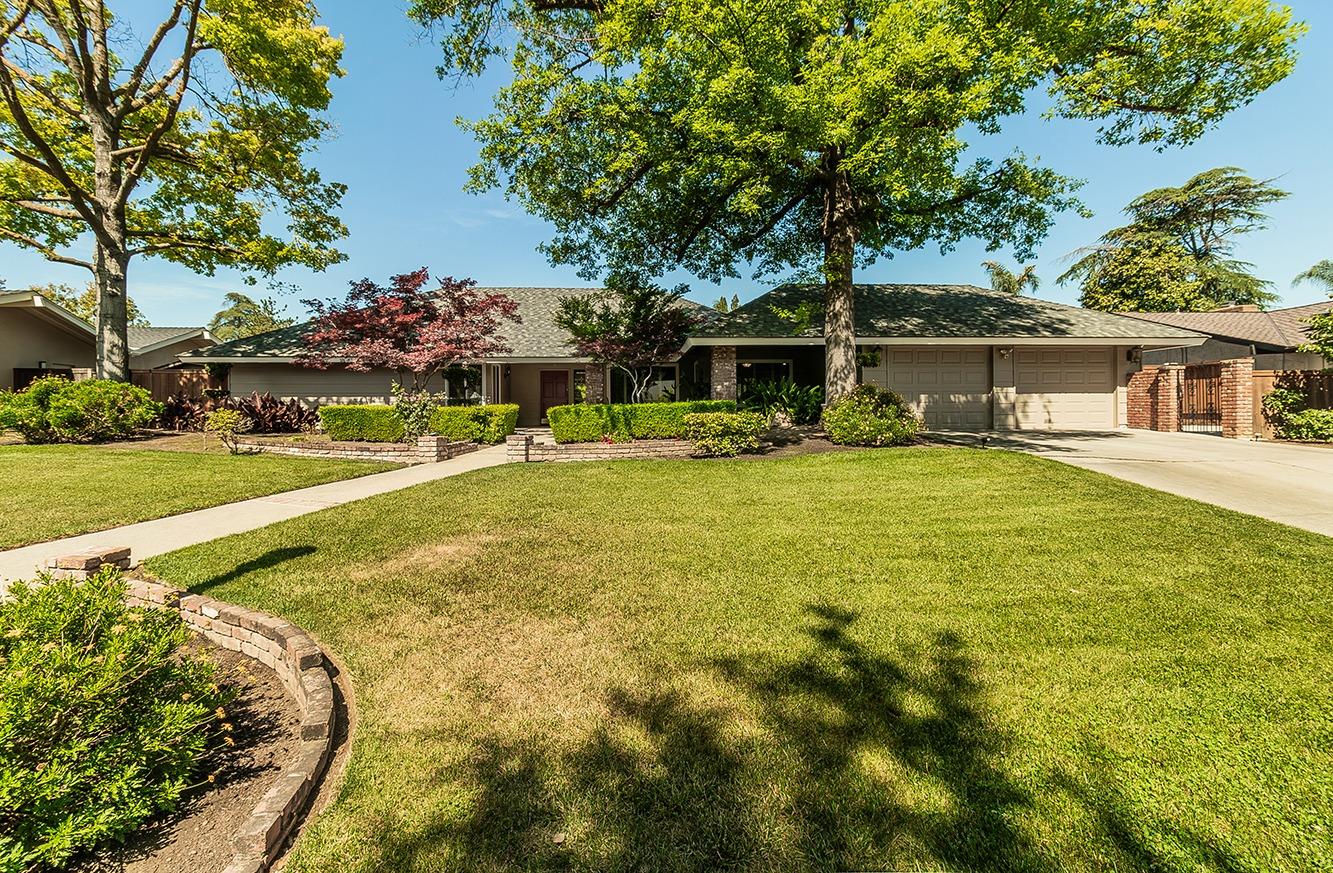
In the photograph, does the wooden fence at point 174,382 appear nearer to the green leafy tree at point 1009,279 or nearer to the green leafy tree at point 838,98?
the green leafy tree at point 838,98

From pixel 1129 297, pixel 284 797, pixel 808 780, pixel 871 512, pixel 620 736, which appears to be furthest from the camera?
pixel 1129 297

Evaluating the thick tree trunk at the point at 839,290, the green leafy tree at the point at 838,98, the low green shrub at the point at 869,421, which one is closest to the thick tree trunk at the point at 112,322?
the green leafy tree at the point at 838,98

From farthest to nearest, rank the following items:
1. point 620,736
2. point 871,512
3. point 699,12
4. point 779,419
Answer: point 779,419
point 699,12
point 871,512
point 620,736

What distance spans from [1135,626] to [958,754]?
6.63ft

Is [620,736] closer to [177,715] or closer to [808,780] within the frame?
[808,780]

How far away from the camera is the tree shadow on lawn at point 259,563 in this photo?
4.16 m

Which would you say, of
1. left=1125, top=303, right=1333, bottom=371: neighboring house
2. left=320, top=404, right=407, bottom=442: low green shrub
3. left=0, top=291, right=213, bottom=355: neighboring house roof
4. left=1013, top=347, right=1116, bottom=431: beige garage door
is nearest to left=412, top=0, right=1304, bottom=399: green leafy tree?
left=1013, top=347, right=1116, bottom=431: beige garage door

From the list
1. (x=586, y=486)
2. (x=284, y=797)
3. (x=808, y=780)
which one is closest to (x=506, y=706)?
(x=284, y=797)

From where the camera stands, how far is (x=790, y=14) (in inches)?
371

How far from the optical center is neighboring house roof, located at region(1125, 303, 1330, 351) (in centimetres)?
1948

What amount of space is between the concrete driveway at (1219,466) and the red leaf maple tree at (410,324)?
12.9 metres

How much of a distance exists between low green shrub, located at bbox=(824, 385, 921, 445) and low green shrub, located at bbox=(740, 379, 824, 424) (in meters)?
3.67

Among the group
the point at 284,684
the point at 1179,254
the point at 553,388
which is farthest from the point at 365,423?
the point at 1179,254

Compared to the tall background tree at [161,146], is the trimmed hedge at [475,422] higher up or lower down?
lower down
